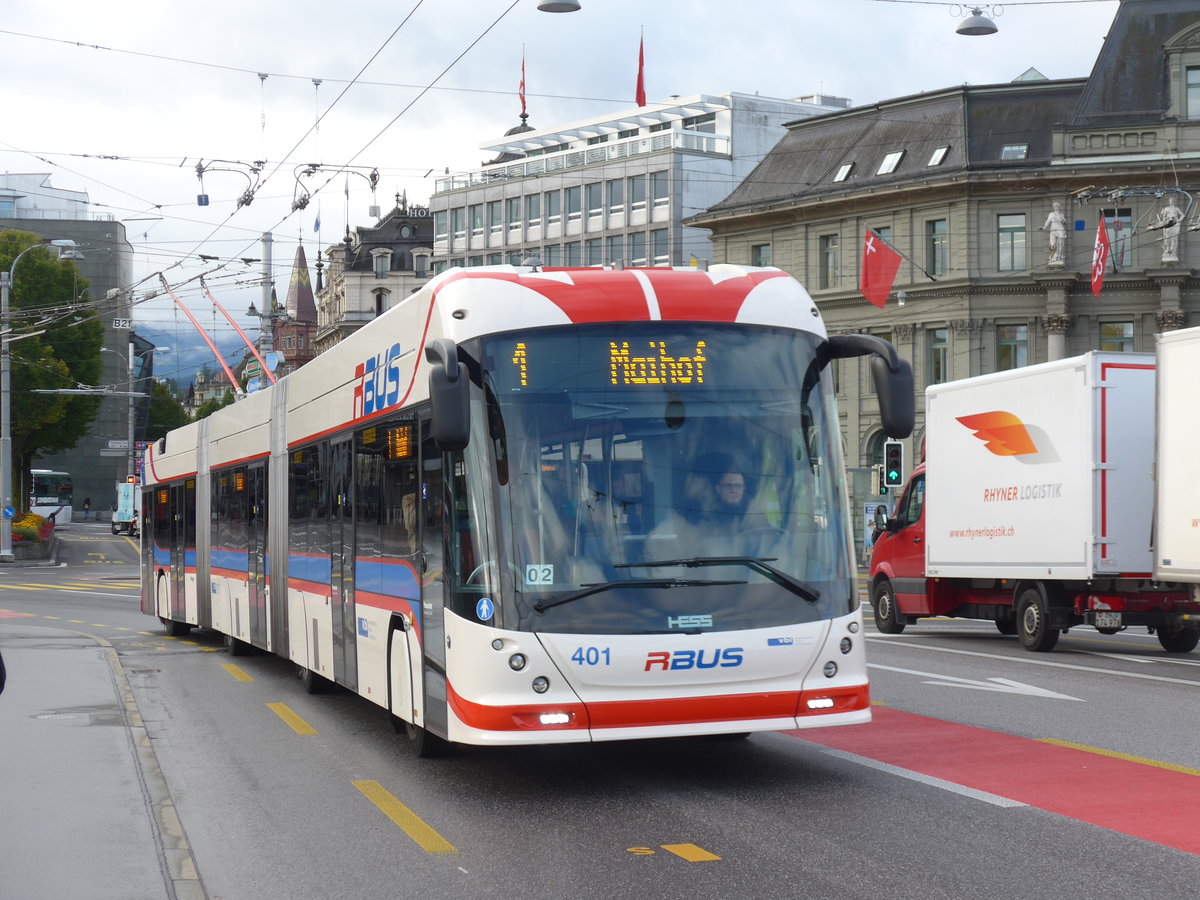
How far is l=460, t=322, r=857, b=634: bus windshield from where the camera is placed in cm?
890

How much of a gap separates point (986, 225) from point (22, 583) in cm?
3181

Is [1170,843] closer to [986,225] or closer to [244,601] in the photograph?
[244,601]

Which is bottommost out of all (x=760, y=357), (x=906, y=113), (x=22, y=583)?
(x=22, y=583)

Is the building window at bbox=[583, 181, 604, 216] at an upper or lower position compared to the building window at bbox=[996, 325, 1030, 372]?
upper

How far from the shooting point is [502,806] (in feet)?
29.8

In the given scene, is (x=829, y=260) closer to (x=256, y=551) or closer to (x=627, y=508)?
(x=256, y=551)

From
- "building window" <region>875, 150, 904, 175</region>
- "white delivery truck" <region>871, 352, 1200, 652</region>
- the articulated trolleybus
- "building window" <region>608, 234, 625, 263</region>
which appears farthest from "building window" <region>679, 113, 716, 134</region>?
the articulated trolleybus

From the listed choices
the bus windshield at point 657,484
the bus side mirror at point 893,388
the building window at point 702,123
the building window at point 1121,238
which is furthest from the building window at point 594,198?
the bus side mirror at point 893,388

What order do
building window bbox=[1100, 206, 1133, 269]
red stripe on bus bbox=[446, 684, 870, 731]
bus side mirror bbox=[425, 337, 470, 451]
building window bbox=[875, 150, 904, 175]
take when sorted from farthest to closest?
building window bbox=[875, 150, 904, 175] → building window bbox=[1100, 206, 1133, 269] → red stripe on bus bbox=[446, 684, 870, 731] → bus side mirror bbox=[425, 337, 470, 451]

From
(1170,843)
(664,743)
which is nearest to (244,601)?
(664,743)

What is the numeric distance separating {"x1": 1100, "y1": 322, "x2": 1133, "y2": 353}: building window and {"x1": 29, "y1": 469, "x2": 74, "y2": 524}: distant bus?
67237 millimetres

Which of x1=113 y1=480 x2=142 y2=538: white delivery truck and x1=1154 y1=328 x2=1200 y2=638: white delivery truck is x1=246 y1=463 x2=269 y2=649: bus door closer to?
x1=1154 y1=328 x2=1200 y2=638: white delivery truck

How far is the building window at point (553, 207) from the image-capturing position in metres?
80.9

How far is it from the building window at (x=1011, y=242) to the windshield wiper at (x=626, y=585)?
155ft
